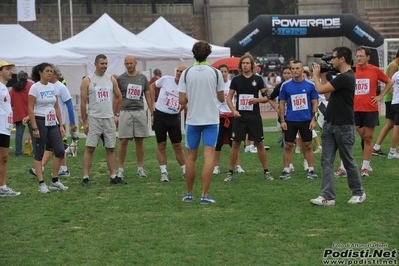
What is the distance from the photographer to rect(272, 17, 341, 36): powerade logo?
3164 centimetres

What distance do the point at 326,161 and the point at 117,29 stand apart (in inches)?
774

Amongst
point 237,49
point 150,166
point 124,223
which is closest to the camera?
point 124,223

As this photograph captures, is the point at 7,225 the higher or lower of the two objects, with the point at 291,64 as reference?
lower

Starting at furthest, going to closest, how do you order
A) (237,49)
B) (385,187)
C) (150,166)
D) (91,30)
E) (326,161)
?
(237,49) < (91,30) < (150,166) < (385,187) < (326,161)

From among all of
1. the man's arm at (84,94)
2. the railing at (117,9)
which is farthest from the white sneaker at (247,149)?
the railing at (117,9)

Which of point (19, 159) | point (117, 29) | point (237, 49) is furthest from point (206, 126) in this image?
point (237, 49)

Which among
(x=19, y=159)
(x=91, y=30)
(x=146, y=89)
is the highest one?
(x=91, y=30)

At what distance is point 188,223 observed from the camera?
846 centimetres

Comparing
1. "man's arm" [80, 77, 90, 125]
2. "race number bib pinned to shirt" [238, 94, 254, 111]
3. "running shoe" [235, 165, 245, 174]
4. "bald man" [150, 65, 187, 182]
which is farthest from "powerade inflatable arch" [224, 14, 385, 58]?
"man's arm" [80, 77, 90, 125]

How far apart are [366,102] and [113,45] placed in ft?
50.9

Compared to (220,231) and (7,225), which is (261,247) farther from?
(7,225)

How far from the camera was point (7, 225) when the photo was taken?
28.5 feet

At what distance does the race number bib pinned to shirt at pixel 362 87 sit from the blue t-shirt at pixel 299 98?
2.94ft

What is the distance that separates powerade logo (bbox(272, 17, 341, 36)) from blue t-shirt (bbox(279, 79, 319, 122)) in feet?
65.3
